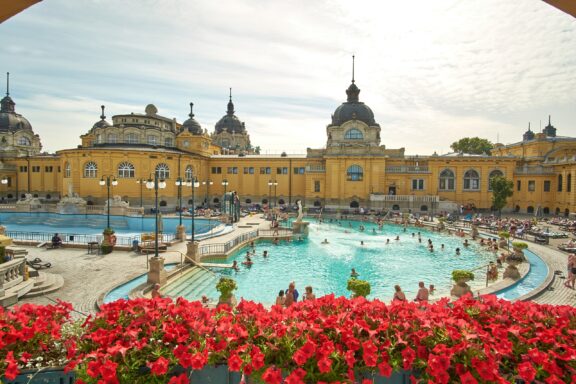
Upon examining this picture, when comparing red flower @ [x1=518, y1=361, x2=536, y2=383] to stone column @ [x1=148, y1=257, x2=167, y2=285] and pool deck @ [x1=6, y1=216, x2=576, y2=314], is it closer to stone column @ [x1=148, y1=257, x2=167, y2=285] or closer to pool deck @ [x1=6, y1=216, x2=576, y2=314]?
pool deck @ [x1=6, y1=216, x2=576, y2=314]

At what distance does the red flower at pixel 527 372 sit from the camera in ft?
11.2

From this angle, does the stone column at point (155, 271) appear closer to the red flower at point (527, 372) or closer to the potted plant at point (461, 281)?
the potted plant at point (461, 281)

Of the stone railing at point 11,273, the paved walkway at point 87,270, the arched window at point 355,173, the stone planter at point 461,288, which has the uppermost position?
the arched window at point 355,173

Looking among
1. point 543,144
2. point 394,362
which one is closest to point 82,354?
point 394,362

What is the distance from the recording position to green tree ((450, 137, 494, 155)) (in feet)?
230

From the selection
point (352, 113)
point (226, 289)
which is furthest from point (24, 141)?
point (226, 289)

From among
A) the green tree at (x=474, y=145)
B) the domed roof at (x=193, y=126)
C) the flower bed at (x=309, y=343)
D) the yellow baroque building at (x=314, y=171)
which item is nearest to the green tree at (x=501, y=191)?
the yellow baroque building at (x=314, y=171)

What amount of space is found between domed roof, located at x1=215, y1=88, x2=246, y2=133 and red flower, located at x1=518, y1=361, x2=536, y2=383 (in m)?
77.6

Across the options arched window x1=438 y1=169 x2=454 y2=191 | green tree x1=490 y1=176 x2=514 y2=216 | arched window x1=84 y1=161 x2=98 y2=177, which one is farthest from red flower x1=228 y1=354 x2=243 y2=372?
arched window x1=438 y1=169 x2=454 y2=191

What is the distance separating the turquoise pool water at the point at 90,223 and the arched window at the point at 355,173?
21.4 m

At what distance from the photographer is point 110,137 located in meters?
48.9

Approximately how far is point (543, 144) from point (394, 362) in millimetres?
62877

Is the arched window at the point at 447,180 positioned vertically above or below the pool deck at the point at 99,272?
above

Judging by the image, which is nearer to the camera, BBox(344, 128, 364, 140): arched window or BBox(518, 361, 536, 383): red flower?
BBox(518, 361, 536, 383): red flower
